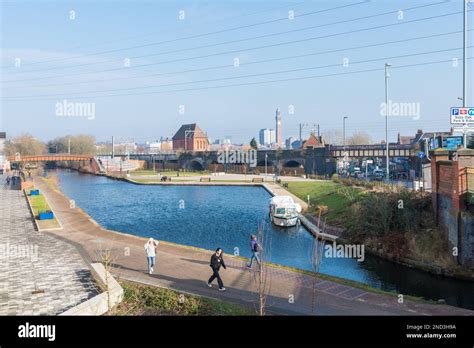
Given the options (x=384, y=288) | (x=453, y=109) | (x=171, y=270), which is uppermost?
(x=453, y=109)

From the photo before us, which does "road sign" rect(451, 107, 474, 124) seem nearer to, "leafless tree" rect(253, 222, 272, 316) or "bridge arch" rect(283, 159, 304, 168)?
"leafless tree" rect(253, 222, 272, 316)

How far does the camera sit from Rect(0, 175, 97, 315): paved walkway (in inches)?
589

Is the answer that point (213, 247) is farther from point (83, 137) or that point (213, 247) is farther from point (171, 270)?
point (83, 137)

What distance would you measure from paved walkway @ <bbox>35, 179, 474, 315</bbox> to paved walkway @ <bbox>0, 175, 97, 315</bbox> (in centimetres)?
140

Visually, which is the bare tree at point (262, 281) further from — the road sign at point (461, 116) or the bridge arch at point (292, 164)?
the bridge arch at point (292, 164)

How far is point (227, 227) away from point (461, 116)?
19.0 m

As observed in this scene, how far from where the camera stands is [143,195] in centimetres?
6188

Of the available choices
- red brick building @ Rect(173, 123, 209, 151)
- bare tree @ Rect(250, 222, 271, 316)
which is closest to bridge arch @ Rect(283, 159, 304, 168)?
red brick building @ Rect(173, 123, 209, 151)

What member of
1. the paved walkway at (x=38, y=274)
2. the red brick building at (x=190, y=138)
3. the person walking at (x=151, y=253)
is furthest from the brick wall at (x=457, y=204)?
the red brick building at (x=190, y=138)

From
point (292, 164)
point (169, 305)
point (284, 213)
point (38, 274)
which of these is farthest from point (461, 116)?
point (292, 164)

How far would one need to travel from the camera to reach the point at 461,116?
79.2ft

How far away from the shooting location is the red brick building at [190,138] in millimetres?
150375
